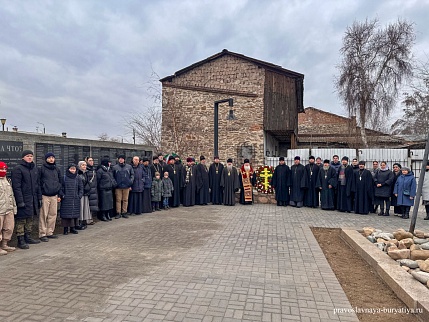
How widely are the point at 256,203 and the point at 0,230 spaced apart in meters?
8.99

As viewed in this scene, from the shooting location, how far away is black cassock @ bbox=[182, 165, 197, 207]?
1161 centimetres

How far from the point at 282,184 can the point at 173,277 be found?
26.9 feet

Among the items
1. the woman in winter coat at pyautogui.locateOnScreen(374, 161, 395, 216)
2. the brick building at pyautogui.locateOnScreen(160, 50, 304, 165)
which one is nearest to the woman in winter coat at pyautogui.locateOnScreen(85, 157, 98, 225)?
the woman in winter coat at pyautogui.locateOnScreen(374, 161, 395, 216)

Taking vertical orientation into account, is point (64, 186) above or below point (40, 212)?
above

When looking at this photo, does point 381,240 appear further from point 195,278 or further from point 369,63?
point 369,63

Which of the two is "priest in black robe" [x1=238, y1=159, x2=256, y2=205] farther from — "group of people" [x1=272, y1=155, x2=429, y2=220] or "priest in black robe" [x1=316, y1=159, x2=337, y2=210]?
"priest in black robe" [x1=316, y1=159, x2=337, y2=210]

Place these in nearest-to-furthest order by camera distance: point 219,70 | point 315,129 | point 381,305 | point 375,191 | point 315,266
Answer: point 381,305 < point 315,266 < point 375,191 < point 219,70 < point 315,129

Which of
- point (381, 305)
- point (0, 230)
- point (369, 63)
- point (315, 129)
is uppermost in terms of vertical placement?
point (369, 63)

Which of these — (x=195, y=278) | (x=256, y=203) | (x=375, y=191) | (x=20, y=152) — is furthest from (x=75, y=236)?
(x=375, y=191)

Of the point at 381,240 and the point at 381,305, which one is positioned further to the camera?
the point at 381,240

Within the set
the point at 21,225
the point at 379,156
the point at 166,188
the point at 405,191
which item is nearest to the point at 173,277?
the point at 21,225

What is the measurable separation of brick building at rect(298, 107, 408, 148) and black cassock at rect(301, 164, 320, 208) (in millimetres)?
14450

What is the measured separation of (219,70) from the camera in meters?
19.0

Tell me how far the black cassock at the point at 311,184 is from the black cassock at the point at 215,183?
3.12 metres
